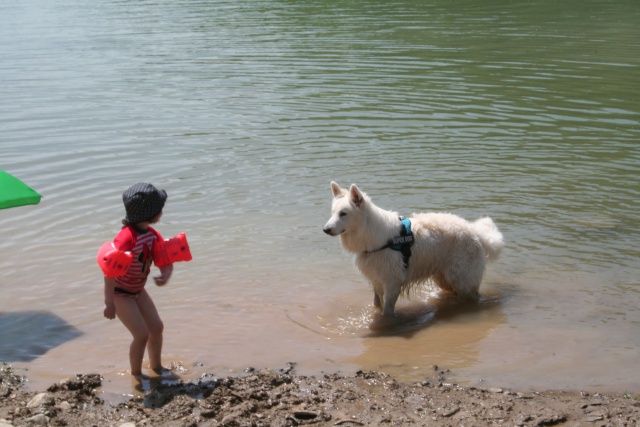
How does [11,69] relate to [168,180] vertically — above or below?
above

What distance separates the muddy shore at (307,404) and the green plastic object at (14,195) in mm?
1913

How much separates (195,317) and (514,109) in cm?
1083

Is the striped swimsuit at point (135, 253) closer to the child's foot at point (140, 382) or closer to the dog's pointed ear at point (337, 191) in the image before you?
the child's foot at point (140, 382)

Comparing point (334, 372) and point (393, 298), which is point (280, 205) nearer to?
point (393, 298)

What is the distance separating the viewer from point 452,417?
6.13m

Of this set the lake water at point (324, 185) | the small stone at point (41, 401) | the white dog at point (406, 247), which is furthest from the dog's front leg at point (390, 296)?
the small stone at point (41, 401)

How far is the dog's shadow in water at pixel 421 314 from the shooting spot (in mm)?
8477

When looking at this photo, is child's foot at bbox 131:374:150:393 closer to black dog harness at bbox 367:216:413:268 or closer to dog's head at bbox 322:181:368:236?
dog's head at bbox 322:181:368:236

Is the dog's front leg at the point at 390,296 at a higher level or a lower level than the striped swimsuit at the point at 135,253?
lower

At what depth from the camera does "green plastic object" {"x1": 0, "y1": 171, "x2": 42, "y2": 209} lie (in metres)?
8.08

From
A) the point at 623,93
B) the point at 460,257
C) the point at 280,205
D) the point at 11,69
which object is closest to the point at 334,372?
the point at 460,257

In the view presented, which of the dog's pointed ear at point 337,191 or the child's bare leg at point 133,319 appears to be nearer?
the child's bare leg at point 133,319

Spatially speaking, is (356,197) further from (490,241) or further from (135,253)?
(135,253)

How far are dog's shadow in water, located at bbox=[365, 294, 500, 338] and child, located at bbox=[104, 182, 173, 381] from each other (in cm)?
252
